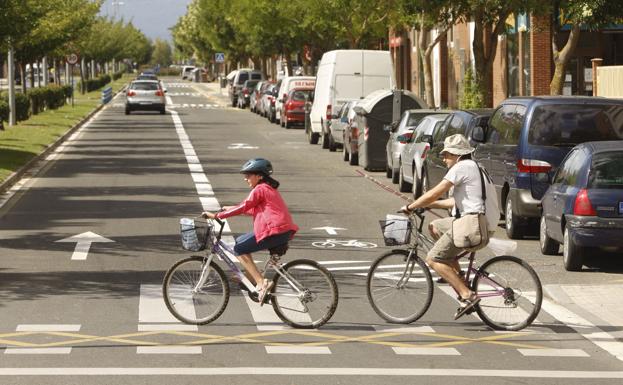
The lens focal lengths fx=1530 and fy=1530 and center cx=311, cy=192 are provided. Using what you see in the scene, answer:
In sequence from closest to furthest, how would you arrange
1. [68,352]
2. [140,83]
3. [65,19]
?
1. [68,352]
2. [65,19]
3. [140,83]

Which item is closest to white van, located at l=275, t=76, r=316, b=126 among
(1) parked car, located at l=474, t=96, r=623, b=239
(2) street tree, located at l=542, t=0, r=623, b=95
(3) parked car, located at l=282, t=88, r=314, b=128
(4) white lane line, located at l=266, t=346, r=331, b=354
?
(3) parked car, located at l=282, t=88, r=314, b=128

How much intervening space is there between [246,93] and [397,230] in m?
66.7

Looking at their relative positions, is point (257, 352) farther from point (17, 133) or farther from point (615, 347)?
point (17, 133)

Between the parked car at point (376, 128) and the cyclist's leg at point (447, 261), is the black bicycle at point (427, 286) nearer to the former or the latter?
the cyclist's leg at point (447, 261)

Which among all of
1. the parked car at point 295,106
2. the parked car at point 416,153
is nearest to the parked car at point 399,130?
the parked car at point 416,153

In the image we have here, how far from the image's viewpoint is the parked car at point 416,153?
84.2 ft

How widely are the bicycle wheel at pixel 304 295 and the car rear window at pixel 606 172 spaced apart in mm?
4870

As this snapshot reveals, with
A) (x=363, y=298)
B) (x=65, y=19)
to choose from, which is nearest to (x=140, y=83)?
(x=65, y=19)

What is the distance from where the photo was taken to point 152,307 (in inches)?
539

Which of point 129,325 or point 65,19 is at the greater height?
point 65,19

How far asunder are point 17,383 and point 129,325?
2752 mm

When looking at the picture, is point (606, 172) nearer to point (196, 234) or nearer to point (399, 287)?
point (399, 287)

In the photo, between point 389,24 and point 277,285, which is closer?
point 277,285

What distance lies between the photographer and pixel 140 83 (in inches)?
2763
